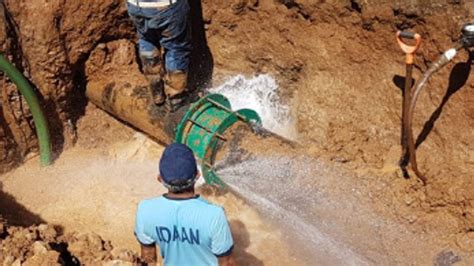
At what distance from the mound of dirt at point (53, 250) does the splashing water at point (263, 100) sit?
217cm

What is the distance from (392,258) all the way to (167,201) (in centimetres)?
214

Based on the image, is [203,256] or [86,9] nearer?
[203,256]

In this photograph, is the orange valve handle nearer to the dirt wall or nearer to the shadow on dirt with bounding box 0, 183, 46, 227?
the dirt wall

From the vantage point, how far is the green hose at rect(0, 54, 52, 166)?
5.38m

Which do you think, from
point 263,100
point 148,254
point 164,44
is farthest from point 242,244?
point 164,44

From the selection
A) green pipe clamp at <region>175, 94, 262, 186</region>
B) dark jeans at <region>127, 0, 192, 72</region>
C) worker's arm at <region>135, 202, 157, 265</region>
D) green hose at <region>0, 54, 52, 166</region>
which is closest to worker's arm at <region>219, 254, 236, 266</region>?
worker's arm at <region>135, 202, 157, 265</region>

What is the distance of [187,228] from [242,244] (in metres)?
1.92

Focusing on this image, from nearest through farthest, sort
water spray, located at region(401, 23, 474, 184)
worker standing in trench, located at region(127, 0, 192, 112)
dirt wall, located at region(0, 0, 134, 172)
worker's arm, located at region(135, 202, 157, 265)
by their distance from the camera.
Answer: worker's arm, located at region(135, 202, 157, 265) → water spray, located at region(401, 23, 474, 184) → worker standing in trench, located at region(127, 0, 192, 112) → dirt wall, located at region(0, 0, 134, 172)

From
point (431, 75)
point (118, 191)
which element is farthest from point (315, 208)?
point (118, 191)

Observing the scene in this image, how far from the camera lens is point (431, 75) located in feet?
15.4

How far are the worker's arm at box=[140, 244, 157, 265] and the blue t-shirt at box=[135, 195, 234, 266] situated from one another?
0.39 feet

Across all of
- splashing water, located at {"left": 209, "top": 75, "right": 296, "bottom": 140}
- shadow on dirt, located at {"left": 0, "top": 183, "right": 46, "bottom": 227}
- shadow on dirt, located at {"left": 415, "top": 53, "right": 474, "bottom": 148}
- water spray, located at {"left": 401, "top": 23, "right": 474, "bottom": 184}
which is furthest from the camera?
splashing water, located at {"left": 209, "top": 75, "right": 296, "bottom": 140}

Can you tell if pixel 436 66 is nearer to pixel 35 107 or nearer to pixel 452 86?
pixel 452 86

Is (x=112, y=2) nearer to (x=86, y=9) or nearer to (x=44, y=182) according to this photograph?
(x=86, y=9)
